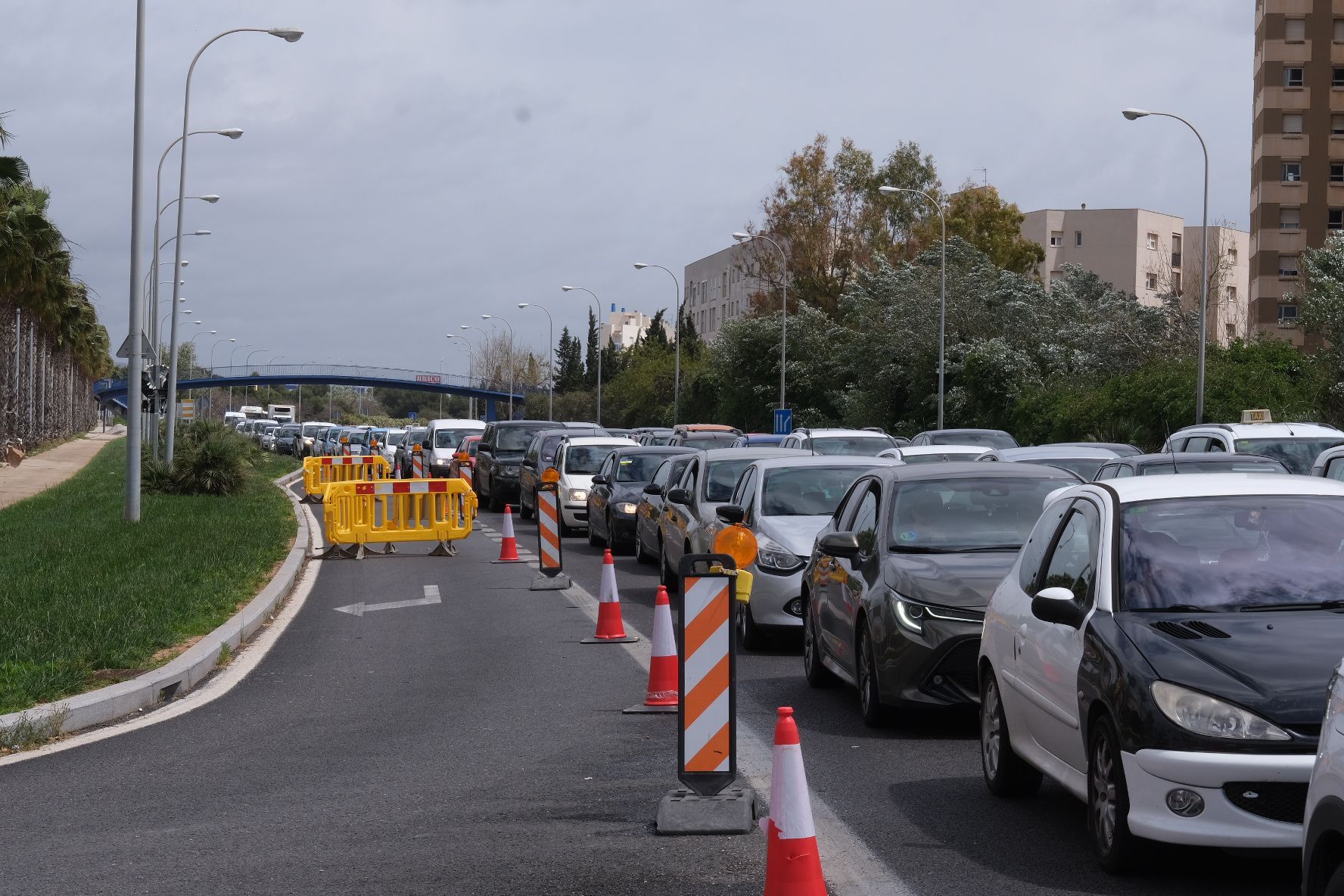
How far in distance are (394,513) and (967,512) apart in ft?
47.3

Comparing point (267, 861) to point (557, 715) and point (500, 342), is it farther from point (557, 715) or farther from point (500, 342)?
point (500, 342)

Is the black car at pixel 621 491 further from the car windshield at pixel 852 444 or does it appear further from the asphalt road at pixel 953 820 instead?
the asphalt road at pixel 953 820

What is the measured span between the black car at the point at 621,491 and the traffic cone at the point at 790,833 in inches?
668

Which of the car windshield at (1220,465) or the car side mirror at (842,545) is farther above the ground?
the car windshield at (1220,465)

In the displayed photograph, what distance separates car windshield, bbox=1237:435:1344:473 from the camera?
19.7 meters

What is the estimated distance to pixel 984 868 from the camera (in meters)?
6.27

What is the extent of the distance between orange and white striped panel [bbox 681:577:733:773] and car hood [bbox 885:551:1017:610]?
2415 mm

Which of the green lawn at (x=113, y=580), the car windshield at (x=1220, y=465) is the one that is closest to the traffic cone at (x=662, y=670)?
the green lawn at (x=113, y=580)

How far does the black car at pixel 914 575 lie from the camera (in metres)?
9.04

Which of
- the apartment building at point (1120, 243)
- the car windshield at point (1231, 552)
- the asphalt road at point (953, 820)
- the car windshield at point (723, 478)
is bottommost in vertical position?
the asphalt road at point (953, 820)

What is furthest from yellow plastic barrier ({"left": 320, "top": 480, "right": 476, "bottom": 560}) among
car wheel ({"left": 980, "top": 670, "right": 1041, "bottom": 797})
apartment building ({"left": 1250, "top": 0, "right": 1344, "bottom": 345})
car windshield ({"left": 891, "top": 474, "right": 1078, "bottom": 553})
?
apartment building ({"left": 1250, "top": 0, "right": 1344, "bottom": 345})

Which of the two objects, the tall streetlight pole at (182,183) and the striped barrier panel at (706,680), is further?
the tall streetlight pole at (182,183)

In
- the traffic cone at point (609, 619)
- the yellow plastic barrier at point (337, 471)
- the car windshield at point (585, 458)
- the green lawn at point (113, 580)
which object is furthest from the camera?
the yellow plastic barrier at point (337, 471)

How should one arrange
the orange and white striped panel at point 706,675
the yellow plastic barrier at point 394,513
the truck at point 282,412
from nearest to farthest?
the orange and white striped panel at point 706,675
the yellow plastic barrier at point 394,513
the truck at point 282,412
